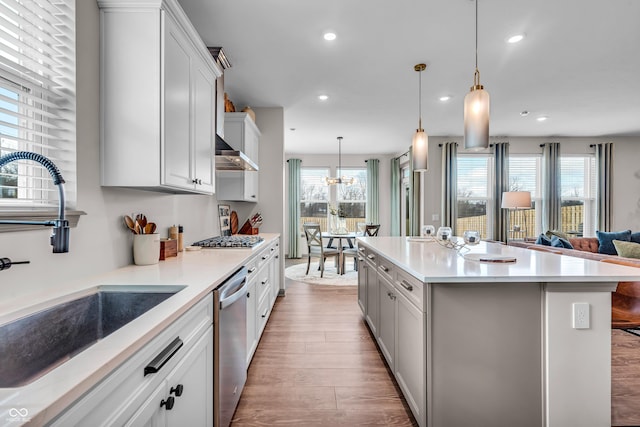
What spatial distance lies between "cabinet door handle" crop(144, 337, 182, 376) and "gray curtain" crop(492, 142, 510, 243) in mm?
6580

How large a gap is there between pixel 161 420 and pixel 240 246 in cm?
170

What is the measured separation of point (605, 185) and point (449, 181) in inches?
124

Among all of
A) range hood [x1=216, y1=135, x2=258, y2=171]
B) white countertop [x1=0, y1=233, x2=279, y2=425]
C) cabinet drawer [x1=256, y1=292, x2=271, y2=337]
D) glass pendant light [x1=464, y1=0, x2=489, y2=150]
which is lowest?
cabinet drawer [x1=256, y1=292, x2=271, y2=337]

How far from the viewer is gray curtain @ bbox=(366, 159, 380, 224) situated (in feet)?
26.0

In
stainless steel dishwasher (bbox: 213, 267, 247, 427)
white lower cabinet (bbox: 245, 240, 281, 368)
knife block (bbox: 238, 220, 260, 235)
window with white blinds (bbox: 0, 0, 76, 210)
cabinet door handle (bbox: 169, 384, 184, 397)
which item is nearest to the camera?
cabinet door handle (bbox: 169, 384, 184, 397)

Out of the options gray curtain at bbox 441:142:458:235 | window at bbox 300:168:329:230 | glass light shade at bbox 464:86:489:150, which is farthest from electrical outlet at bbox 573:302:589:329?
window at bbox 300:168:329:230

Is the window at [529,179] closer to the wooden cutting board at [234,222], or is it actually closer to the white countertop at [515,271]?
the white countertop at [515,271]

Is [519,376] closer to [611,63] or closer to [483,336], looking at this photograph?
[483,336]

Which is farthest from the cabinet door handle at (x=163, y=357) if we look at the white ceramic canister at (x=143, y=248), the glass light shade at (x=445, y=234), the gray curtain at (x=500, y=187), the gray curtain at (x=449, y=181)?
the gray curtain at (x=500, y=187)

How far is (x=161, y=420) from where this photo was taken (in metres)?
0.90

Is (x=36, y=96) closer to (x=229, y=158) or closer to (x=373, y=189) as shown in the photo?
(x=229, y=158)

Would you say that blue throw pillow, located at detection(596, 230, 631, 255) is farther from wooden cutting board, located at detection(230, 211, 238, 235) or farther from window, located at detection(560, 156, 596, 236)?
wooden cutting board, located at detection(230, 211, 238, 235)

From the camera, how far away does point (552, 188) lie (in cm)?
621

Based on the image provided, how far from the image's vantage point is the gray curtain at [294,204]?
7.75 m
